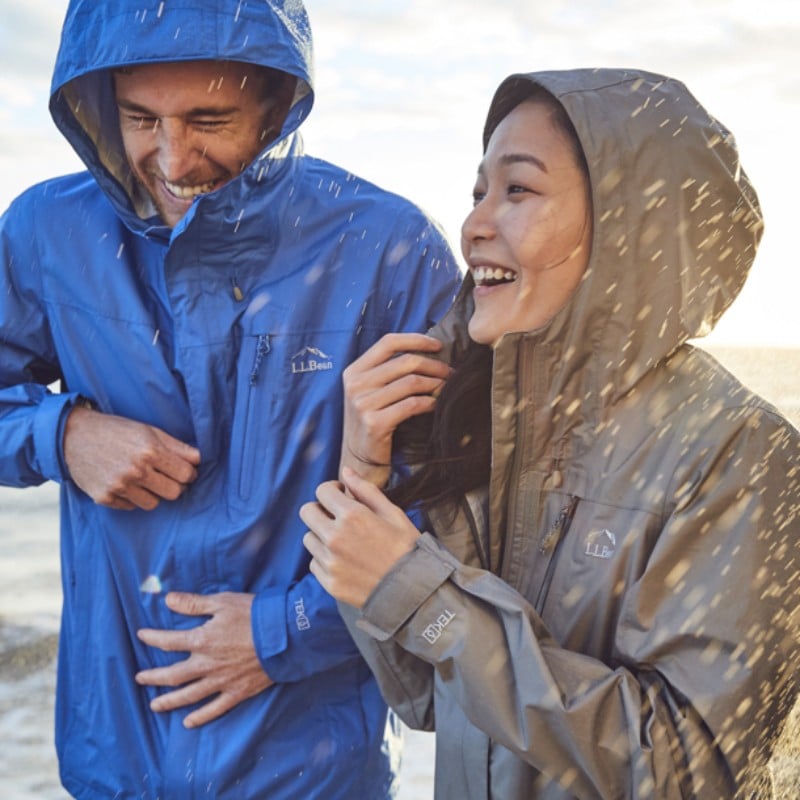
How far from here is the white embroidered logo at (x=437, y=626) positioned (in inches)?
71.3

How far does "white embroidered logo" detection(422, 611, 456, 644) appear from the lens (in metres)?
1.81

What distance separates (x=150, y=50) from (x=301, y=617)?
1372 mm

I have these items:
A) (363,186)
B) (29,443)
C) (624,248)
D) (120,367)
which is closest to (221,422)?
(120,367)

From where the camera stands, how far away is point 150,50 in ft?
8.13

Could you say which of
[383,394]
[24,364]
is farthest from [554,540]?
[24,364]

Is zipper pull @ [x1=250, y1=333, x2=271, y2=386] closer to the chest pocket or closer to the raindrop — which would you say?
the chest pocket

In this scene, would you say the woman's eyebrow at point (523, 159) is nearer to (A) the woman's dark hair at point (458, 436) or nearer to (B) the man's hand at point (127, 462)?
(A) the woman's dark hair at point (458, 436)

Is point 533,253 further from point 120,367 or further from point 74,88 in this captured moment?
point 74,88

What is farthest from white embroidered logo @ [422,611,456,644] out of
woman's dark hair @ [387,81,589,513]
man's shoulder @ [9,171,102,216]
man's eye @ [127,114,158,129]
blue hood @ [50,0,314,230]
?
man's shoulder @ [9,171,102,216]

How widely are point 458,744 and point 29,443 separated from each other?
52.5 inches

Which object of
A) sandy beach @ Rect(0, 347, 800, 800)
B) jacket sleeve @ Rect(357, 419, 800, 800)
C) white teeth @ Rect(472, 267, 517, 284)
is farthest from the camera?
sandy beach @ Rect(0, 347, 800, 800)

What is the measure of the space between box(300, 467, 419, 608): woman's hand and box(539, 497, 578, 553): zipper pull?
256 mm

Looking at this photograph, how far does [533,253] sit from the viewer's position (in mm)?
1994

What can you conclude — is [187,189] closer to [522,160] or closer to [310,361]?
[310,361]
